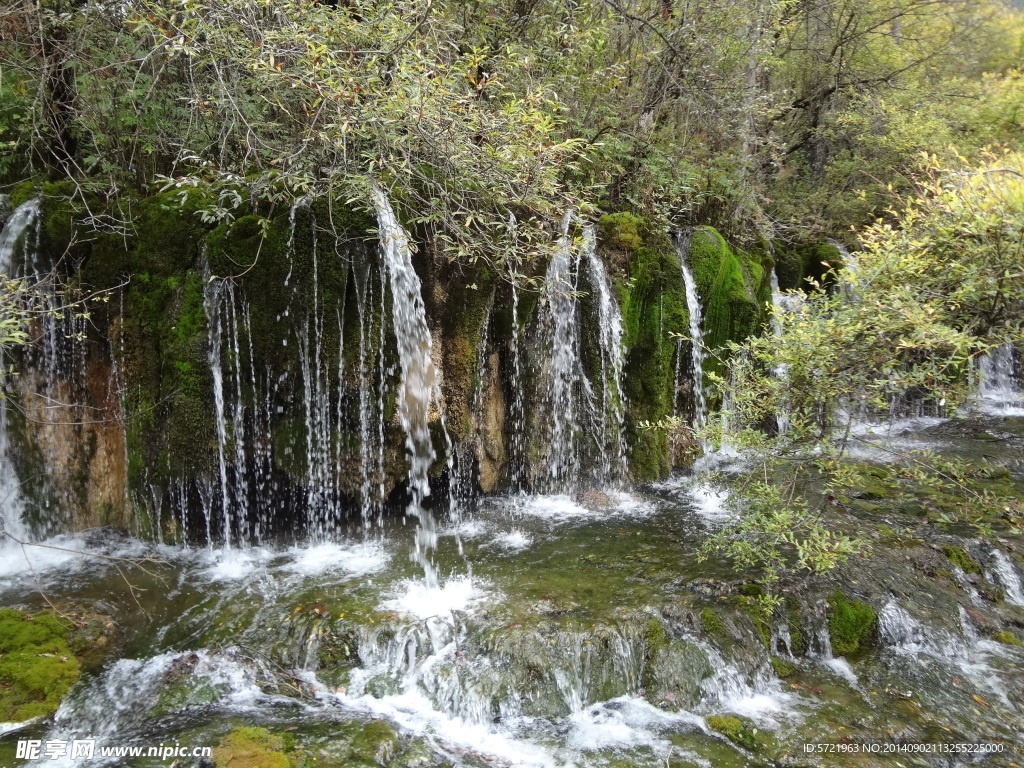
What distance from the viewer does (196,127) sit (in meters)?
7.04

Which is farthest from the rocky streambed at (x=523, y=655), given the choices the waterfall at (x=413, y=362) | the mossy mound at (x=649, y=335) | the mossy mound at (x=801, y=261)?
the mossy mound at (x=801, y=261)

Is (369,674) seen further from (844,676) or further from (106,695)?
(844,676)

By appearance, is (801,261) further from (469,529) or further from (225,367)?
(225,367)

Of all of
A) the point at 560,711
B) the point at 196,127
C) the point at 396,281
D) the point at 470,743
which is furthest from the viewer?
the point at 196,127

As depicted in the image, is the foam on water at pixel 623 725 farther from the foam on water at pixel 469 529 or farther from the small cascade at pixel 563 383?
the small cascade at pixel 563 383

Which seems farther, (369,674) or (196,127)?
(196,127)

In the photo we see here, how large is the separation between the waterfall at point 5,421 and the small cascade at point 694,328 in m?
8.10

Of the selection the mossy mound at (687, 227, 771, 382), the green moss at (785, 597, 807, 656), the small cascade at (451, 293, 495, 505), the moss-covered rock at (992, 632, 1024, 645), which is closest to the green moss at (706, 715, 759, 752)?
the green moss at (785, 597, 807, 656)

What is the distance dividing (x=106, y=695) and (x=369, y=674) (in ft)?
6.35

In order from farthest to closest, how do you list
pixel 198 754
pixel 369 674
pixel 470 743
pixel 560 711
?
pixel 369 674, pixel 560 711, pixel 470 743, pixel 198 754

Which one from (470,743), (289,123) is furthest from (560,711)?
(289,123)

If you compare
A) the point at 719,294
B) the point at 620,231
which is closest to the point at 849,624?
the point at 719,294

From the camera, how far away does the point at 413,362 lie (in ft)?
22.5

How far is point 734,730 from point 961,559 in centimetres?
373
